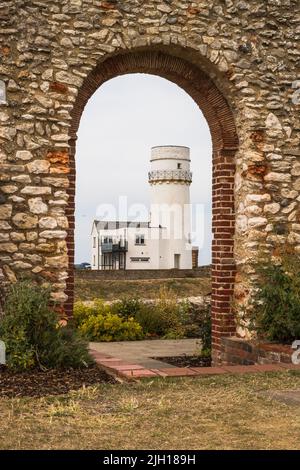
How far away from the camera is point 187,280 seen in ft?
86.1

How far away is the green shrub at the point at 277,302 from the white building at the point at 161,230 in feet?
97.6

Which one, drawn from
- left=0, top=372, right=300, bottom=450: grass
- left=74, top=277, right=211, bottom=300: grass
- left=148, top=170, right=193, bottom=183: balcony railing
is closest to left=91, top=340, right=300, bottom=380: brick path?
left=0, top=372, right=300, bottom=450: grass

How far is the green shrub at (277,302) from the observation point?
304 inches

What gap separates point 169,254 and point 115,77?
3217cm

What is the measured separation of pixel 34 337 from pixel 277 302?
272 cm

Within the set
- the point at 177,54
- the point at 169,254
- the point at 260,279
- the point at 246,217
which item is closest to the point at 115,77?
the point at 177,54

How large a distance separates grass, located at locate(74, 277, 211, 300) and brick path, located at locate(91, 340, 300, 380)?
32.4 feet

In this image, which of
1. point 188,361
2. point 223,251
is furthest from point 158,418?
point 188,361

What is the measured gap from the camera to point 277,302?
26.0 ft

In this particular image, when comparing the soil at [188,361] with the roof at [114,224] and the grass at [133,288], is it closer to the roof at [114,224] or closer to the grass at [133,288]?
the grass at [133,288]

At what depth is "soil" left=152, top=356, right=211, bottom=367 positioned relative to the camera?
9016 millimetres

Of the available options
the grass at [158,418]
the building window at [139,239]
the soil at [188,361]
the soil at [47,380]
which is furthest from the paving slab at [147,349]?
the building window at [139,239]

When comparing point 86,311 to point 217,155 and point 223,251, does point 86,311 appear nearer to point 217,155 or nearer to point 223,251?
point 223,251

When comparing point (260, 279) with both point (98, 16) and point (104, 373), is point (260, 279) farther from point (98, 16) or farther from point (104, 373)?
point (98, 16)
